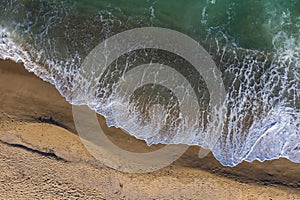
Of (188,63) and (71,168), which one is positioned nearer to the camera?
(71,168)

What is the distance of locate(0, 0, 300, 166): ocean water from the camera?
6609mm

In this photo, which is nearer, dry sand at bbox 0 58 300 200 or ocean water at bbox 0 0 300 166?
dry sand at bbox 0 58 300 200

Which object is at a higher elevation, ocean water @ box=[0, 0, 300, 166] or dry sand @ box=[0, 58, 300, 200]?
ocean water @ box=[0, 0, 300, 166]

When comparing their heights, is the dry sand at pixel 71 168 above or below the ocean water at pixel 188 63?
below

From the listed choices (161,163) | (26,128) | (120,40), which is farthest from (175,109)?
(26,128)

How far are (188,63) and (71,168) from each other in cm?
303

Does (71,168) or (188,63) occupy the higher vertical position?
(188,63)

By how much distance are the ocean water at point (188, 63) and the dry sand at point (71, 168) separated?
0.84 ft

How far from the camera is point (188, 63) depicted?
7.05 m

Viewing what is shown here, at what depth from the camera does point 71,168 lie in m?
6.61

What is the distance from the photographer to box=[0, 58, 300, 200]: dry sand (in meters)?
6.44

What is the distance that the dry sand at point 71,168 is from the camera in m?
6.44

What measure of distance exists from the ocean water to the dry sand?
26 cm

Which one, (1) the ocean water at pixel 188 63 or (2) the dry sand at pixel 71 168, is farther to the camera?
(1) the ocean water at pixel 188 63
